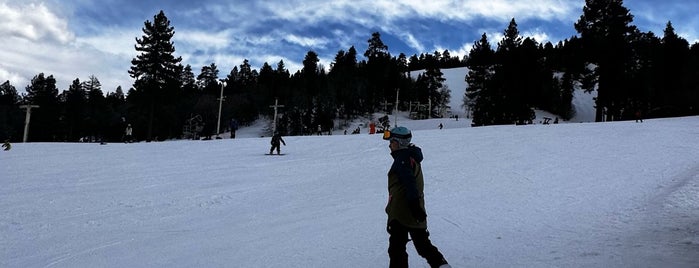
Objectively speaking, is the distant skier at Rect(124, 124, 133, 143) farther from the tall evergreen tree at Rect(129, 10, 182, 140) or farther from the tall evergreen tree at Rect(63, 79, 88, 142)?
the tall evergreen tree at Rect(63, 79, 88, 142)

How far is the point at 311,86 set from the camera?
108875mm

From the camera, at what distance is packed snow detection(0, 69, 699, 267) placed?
6.37 meters

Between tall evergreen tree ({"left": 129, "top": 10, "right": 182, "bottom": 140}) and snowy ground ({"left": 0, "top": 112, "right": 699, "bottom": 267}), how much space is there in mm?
31279

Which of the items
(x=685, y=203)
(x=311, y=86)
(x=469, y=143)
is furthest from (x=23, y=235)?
(x=311, y=86)

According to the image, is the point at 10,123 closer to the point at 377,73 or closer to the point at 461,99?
the point at 377,73

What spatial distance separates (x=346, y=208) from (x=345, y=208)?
24 mm

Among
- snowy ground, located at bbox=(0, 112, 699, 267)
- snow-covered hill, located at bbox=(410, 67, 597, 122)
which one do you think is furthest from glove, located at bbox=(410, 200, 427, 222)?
snow-covered hill, located at bbox=(410, 67, 597, 122)

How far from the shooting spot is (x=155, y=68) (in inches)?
1992

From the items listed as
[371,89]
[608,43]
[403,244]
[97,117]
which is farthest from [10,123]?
[403,244]

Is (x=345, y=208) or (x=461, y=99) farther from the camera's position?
(x=461, y=99)

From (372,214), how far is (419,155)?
192 inches

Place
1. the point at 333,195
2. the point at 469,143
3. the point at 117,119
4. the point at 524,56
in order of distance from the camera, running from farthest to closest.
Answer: the point at 117,119
the point at 524,56
the point at 469,143
the point at 333,195

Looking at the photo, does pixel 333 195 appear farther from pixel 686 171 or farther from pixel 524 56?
pixel 524 56

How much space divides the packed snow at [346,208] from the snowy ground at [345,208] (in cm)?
4
